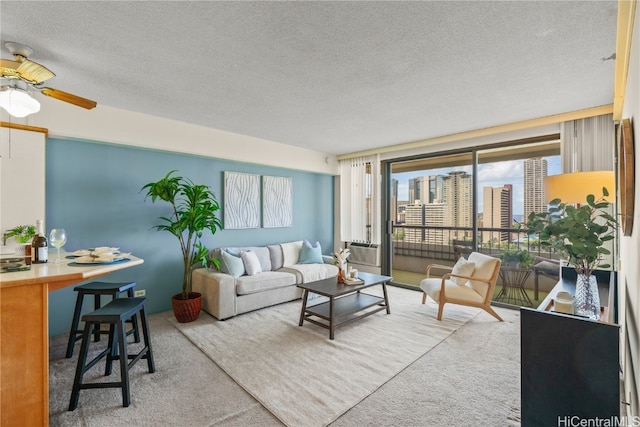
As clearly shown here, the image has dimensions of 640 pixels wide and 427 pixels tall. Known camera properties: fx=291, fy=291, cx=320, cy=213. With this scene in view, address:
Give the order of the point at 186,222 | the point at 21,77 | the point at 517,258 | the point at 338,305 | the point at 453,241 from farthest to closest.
A: the point at 453,241 → the point at 517,258 → the point at 338,305 → the point at 186,222 → the point at 21,77

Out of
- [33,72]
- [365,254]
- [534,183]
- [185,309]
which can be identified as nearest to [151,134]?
[33,72]

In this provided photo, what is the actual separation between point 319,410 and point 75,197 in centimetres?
335

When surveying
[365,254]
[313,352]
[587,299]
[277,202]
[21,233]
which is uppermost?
[277,202]

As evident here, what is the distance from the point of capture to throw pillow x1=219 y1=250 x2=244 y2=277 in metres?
3.90

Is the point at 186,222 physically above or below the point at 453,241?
above

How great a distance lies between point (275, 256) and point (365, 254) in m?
1.85

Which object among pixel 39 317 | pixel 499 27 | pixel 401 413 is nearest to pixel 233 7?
pixel 499 27

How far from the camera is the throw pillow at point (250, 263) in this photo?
13.3ft

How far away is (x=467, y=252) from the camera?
16.8 ft

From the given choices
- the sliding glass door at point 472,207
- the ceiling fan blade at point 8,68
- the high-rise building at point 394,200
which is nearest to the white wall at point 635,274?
the sliding glass door at point 472,207

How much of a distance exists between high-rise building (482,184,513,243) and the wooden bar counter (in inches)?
207

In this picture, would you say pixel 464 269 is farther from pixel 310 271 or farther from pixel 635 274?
pixel 635 274

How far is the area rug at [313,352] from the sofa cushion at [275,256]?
2.71 feet

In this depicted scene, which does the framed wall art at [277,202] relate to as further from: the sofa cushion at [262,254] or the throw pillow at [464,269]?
the throw pillow at [464,269]
